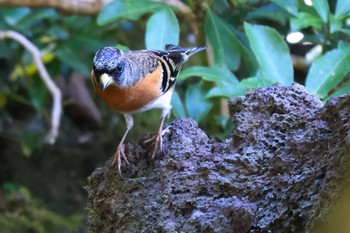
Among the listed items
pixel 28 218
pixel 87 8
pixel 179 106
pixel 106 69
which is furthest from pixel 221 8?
pixel 28 218

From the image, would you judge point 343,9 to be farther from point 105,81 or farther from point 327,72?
point 105,81

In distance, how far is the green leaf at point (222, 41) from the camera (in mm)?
2584

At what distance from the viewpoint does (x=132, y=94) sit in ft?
6.30

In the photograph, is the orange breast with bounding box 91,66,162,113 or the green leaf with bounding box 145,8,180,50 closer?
the orange breast with bounding box 91,66,162,113

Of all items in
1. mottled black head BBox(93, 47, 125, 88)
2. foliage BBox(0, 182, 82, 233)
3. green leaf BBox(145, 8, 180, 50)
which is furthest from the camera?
foliage BBox(0, 182, 82, 233)

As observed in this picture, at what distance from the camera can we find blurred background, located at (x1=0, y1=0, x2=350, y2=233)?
2.17 meters

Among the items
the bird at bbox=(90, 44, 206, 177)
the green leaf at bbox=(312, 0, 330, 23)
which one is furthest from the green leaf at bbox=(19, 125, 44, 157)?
the green leaf at bbox=(312, 0, 330, 23)

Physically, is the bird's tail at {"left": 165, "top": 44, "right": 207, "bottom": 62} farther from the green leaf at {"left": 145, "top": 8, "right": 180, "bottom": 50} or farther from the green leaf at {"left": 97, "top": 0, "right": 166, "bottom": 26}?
the green leaf at {"left": 97, "top": 0, "right": 166, "bottom": 26}

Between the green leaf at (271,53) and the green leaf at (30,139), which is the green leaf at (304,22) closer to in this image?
the green leaf at (271,53)

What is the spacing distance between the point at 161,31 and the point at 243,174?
1.03 metres

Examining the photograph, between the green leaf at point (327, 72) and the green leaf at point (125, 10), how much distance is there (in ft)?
2.49

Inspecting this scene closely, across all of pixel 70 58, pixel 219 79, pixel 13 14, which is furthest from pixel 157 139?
pixel 13 14

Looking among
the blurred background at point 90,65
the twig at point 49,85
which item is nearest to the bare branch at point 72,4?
the blurred background at point 90,65

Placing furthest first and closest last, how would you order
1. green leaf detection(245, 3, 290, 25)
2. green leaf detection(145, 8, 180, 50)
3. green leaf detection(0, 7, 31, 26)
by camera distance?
1. green leaf detection(0, 7, 31, 26)
2. green leaf detection(245, 3, 290, 25)
3. green leaf detection(145, 8, 180, 50)
